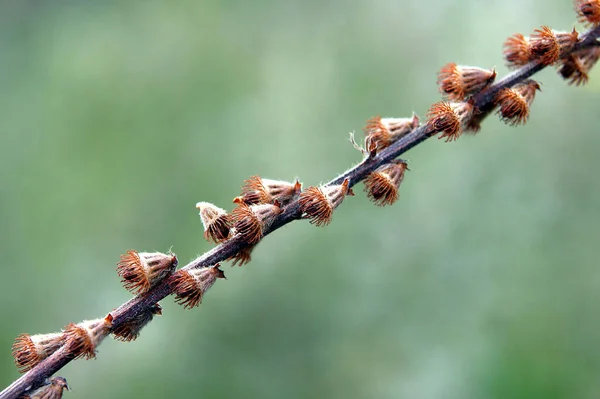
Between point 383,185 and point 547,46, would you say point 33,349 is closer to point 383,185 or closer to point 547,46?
point 383,185

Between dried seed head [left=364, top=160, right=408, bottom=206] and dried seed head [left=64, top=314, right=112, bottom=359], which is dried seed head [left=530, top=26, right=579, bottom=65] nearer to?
dried seed head [left=364, top=160, right=408, bottom=206]

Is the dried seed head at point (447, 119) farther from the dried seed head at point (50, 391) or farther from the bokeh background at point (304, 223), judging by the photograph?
the bokeh background at point (304, 223)

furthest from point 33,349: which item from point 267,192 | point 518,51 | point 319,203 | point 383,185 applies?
point 518,51

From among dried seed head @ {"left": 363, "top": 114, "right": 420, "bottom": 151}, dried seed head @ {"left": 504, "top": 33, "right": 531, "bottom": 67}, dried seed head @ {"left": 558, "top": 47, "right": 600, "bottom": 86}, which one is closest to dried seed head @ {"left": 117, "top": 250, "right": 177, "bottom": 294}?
dried seed head @ {"left": 363, "top": 114, "right": 420, "bottom": 151}

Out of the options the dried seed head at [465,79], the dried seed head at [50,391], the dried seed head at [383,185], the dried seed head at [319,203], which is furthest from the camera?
the dried seed head at [465,79]

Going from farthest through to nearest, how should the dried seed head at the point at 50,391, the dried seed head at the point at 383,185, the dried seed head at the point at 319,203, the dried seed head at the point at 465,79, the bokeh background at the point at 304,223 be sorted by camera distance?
1. the bokeh background at the point at 304,223
2. the dried seed head at the point at 465,79
3. the dried seed head at the point at 383,185
4. the dried seed head at the point at 319,203
5. the dried seed head at the point at 50,391

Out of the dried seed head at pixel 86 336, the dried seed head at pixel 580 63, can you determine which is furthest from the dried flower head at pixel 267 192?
the dried seed head at pixel 580 63
